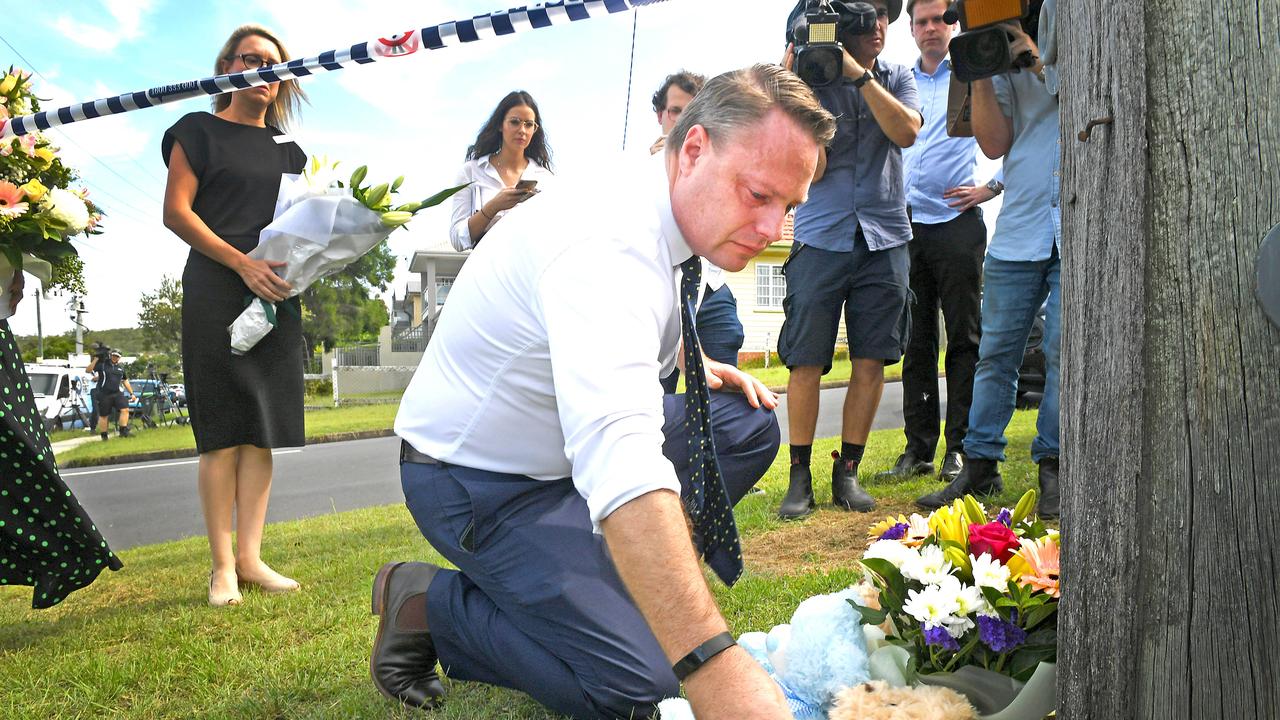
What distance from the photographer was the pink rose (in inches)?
71.6

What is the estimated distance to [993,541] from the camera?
71.7 inches

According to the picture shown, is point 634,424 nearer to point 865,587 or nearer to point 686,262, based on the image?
point 686,262

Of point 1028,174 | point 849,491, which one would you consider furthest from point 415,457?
point 1028,174

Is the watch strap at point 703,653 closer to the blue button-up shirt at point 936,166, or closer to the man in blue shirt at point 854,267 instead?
the man in blue shirt at point 854,267

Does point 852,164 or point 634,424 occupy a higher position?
point 852,164

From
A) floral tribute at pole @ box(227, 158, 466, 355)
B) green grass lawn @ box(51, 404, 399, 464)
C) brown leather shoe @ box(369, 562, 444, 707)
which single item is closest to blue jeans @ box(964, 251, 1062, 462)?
floral tribute at pole @ box(227, 158, 466, 355)

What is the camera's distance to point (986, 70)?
3.28 meters

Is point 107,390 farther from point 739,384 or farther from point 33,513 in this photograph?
point 739,384

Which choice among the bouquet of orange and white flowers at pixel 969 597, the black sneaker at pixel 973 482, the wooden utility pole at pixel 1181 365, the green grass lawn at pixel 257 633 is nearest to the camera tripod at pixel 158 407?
the green grass lawn at pixel 257 633

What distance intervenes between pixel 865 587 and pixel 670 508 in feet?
2.71

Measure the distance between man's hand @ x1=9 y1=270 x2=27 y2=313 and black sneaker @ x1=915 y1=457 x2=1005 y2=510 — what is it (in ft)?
11.5

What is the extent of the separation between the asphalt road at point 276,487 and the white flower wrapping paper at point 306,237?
3.28m

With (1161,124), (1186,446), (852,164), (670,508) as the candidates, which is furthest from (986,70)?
(670,508)

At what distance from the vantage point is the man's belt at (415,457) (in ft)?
7.34
